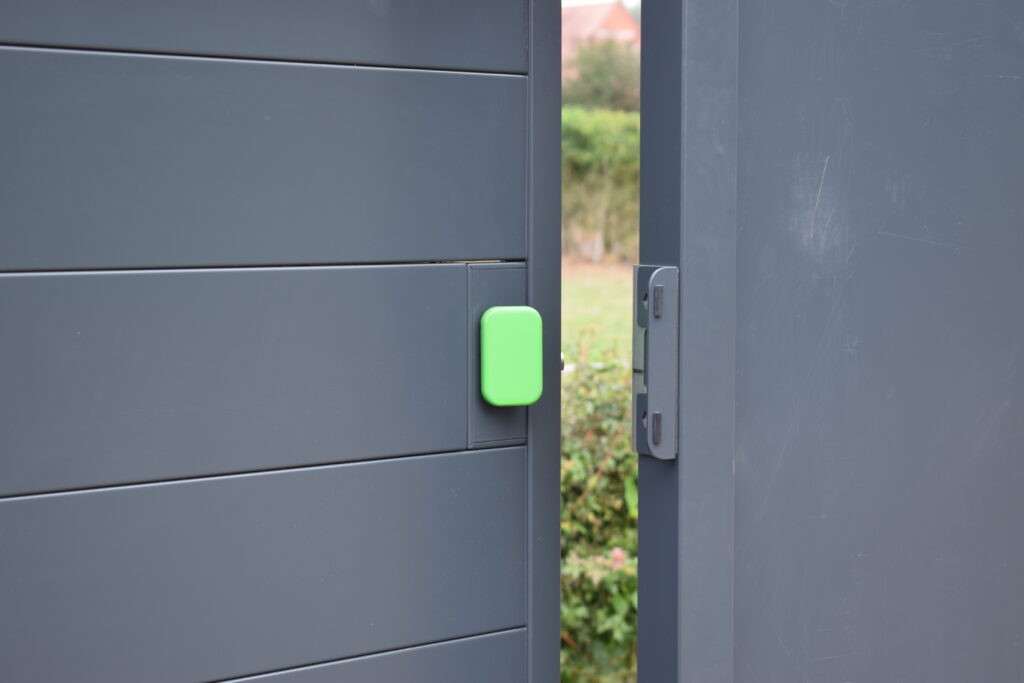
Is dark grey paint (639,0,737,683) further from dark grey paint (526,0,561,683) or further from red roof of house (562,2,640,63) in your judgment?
red roof of house (562,2,640,63)

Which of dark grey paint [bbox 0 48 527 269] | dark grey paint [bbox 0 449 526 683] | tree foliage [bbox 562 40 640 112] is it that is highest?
tree foliage [bbox 562 40 640 112]

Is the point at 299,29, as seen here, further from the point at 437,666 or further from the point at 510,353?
the point at 437,666

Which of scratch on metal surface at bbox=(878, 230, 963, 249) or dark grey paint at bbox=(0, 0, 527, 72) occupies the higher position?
dark grey paint at bbox=(0, 0, 527, 72)

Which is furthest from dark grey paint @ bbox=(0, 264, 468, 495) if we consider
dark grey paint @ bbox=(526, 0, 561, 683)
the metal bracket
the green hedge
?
the green hedge

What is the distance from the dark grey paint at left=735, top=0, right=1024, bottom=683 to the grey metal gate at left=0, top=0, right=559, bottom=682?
33cm

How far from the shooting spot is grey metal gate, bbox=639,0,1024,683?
147 cm

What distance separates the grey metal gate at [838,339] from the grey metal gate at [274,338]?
24cm

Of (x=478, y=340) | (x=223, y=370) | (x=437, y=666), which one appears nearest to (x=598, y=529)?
(x=437, y=666)

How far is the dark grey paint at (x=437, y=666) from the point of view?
1482 millimetres

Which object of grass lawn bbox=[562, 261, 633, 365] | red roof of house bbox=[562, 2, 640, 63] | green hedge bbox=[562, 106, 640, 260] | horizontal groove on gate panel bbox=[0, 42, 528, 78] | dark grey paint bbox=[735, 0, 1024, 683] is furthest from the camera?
red roof of house bbox=[562, 2, 640, 63]

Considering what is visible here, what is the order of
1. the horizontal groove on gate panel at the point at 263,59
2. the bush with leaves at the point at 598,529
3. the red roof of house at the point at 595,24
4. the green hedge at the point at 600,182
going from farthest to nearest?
the red roof of house at the point at 595,24 → the green hedge at the point at 600,182 → the bush with leaves at the point at 598,529 → the horizontal groove on gate panel at the point at 263,59

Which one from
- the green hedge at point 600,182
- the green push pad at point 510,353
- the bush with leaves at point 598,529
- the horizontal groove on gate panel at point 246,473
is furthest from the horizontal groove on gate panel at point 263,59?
the green hedge at point 600,182

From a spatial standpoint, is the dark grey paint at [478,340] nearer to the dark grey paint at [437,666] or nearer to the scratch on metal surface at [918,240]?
the dark grey paint at [437,666]

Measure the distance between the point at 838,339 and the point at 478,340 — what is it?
579 millimetres
